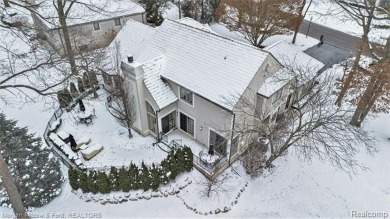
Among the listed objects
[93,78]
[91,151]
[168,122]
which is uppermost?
[93,78]

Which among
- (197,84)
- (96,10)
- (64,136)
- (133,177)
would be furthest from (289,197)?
(96,10)

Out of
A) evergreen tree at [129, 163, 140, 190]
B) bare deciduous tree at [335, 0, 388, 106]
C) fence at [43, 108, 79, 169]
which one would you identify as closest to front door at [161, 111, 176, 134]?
evergreen tree at [129, 163, 140, 190]

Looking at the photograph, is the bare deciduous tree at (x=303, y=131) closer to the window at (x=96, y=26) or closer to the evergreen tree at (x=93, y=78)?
the evergreen tree at (x=93, y=78)

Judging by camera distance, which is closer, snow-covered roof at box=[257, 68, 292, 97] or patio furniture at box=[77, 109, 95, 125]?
snow-covered roof at box=[257, 68, 292, 97]

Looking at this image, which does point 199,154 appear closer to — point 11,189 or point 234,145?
point 234,145

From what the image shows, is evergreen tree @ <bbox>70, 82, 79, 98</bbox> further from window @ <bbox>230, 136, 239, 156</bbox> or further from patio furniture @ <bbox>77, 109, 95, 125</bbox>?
window @ <bbox>230, 136, 239, 156</bbox>

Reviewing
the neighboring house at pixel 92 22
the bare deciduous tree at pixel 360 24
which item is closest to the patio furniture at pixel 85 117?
the neighboring house at pixel 92 22

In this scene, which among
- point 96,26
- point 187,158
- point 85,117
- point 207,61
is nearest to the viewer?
point 187,158
